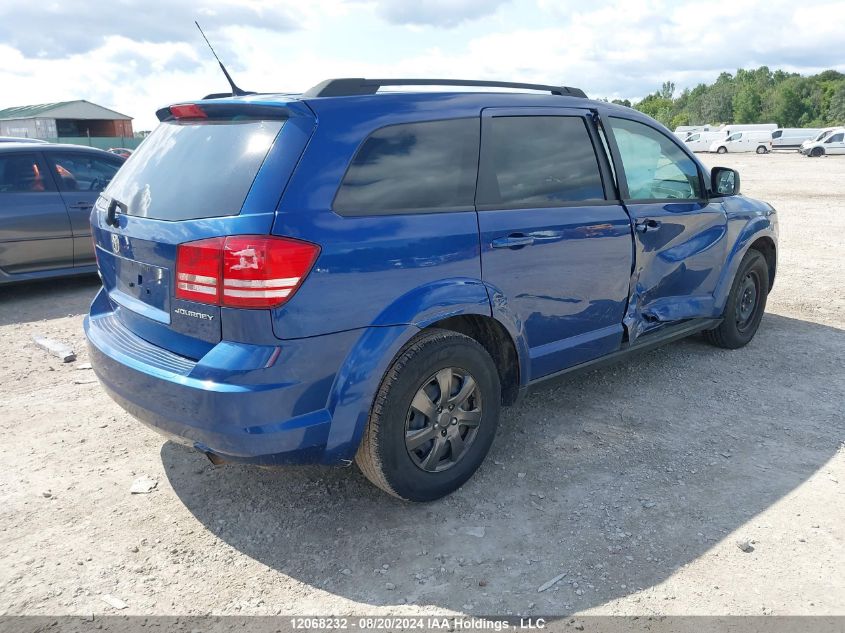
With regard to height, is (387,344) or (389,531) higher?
(387,344)

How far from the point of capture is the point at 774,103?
96125 millimetres

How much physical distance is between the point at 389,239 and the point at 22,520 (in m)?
2.19

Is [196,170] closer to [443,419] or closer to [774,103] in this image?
[443,419]

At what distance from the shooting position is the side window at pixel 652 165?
4.28 m

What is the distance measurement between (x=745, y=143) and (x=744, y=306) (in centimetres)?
4901

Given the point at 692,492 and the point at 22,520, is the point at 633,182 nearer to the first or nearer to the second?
the point at 692,492

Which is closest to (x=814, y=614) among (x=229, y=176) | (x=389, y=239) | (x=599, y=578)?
(x=599, y=578)

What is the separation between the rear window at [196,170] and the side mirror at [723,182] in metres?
3.43

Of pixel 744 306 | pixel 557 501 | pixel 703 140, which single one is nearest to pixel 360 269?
pixel 557 501

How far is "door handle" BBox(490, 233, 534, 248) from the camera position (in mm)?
3375

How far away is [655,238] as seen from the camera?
4.37 meters

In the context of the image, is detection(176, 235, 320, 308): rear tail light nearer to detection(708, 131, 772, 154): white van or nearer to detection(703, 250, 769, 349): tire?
detection(703, 250, 769, 349): tire

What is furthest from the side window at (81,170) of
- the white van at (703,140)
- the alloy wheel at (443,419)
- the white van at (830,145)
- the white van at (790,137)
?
the white van at (790,137)

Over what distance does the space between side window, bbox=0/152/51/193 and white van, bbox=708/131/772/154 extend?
49.2 metres
